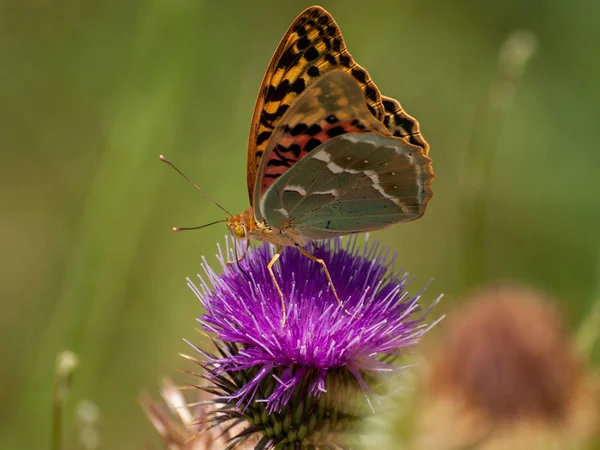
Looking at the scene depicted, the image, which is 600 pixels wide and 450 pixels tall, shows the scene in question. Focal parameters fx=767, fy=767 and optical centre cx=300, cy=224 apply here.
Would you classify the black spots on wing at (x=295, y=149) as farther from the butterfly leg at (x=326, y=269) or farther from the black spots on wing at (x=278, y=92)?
the butterfly leg at (x=326, y=269)

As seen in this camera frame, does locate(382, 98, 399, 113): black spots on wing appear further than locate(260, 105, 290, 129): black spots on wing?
Yes

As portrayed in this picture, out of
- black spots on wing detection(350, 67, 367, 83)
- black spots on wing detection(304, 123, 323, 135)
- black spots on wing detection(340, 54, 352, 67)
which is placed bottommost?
black spots on wing detection(304, 123, 323, 135)

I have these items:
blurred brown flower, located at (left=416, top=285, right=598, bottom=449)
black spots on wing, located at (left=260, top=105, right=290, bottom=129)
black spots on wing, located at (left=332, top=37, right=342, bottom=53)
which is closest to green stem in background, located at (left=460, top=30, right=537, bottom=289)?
blurred brown flower, located at (left=416, top=285, right=598, bottom=449)

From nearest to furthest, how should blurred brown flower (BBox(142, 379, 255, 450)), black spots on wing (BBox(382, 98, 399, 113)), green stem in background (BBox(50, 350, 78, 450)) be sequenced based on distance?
green stem in background (BBox(50, 350, 78, 450))
blurred brown flower (BBox(142, 379, 255, 450))
black spots on wing (BBox(382, 98, 399, 113))

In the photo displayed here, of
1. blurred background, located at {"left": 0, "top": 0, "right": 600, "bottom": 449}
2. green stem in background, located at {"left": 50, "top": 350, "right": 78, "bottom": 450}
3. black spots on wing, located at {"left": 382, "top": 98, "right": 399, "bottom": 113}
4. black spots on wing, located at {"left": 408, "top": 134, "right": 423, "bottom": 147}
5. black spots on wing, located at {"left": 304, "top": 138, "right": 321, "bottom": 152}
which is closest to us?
green stem in background, located at {"left": 50, "top": 350, "right": 78, "bottom": 450}

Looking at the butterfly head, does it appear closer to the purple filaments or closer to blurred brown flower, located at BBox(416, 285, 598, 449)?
the purple filaments

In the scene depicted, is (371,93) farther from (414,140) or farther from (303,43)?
(303,43)

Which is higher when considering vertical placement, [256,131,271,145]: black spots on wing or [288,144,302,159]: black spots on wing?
[256,131,271,145]: black spots on wing

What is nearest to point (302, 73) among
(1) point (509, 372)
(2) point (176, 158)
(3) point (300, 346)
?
(3) point (300, 346)
